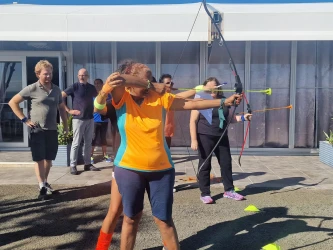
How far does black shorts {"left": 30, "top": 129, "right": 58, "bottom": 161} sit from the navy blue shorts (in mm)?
2492

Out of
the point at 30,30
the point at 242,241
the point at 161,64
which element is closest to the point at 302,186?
the point at 242,241

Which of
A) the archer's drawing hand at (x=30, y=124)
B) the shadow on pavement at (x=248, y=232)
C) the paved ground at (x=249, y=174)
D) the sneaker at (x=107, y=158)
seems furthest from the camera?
the sneaker at (x=107, y=158)

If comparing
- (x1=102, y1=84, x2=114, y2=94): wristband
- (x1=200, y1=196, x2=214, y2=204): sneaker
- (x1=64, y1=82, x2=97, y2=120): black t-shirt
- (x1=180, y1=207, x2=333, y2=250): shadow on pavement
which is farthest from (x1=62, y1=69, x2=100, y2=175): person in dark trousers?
(x1=102, y1=84, x2=114, y2=94): wristband

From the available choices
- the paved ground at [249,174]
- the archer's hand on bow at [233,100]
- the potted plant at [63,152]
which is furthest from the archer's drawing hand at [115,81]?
the potted plant at [63,152]

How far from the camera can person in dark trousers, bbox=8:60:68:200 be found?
5.16 metres

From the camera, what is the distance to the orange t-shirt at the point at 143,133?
3035 mm

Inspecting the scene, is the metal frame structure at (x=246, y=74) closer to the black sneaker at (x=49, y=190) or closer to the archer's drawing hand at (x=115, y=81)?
the black sneaker at (x=49, y=190)

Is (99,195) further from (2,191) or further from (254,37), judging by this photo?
(254,37)

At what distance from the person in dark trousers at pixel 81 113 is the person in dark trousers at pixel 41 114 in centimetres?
146

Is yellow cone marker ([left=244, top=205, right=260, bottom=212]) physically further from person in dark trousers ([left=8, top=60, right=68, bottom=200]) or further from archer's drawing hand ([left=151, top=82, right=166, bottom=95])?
person in dark trousers ([left=8, top=60, right=68, bottom=200])

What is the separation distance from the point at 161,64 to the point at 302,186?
175 inches

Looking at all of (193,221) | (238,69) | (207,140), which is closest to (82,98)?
(207,140)

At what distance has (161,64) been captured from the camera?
9.08 metres

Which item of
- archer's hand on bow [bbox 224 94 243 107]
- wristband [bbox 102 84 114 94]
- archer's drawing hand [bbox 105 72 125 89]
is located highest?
archer's drawing hand [bbox 105 72 125 89]
